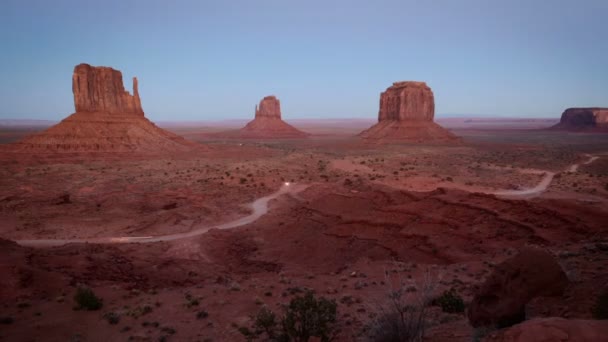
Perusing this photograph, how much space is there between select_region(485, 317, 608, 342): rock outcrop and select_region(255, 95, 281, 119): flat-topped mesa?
419ft

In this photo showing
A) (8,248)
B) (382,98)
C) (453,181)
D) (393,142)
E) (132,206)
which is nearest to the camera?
(8,248)

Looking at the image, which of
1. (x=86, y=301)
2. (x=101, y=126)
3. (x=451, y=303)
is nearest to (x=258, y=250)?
(x=86, y=301)

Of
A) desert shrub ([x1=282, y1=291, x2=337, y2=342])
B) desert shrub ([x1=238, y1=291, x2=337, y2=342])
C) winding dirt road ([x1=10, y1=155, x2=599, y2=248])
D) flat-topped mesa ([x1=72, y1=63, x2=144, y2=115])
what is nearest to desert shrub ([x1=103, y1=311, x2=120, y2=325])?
desert shrub ([x1=238, y1=291, x2=337, y2=342])

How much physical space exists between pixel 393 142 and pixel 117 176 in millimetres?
65075

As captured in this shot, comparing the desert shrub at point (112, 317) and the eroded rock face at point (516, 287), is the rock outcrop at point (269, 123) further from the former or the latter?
the eroded rock face at point (516, 287)

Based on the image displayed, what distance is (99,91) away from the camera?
192ft

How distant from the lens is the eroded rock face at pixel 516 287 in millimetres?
5840

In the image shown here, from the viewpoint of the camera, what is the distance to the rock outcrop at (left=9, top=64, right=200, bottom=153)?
5334cm

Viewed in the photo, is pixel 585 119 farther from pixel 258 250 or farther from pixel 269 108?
pixel 258 250

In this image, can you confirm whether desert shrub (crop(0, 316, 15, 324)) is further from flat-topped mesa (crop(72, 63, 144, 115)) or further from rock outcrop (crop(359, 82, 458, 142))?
rock outcrop (crop(359, 82, 458, 142))

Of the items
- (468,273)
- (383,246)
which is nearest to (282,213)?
(383,246)

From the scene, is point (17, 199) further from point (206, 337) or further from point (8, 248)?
point (206, 337)

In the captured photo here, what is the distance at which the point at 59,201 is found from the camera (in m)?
24.6

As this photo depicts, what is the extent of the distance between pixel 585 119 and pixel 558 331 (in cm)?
16649
